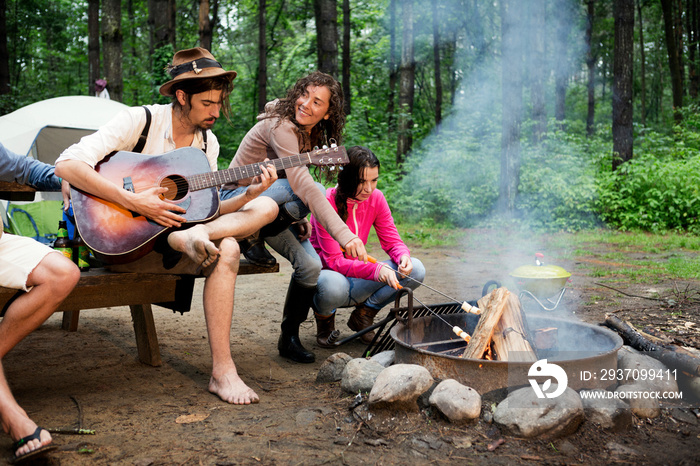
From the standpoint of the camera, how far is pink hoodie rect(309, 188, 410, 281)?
12.4 ft

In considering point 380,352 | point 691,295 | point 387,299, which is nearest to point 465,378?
point 380,352

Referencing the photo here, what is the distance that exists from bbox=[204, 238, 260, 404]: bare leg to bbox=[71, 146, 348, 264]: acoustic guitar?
0.27m

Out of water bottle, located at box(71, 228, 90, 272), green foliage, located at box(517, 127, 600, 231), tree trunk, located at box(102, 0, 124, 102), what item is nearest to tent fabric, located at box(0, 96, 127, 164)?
tree trunk, located at box(102, 0, 124, 102)

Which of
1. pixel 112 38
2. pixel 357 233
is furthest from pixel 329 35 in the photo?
pixel 357 233

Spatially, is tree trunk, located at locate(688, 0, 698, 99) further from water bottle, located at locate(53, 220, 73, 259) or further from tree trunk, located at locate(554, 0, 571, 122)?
water bottle, located at locate(53, 220, 73, 259)

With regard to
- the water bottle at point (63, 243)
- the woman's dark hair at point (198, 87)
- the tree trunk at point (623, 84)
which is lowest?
the water bottle at point (63, 243)

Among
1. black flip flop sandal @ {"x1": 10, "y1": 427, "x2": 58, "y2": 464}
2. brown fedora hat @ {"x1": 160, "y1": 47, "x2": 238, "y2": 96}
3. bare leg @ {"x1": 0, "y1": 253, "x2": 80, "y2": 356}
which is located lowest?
black flip flop sandal @ {"x1": 10, "y1": 427, "x2": 58, "y2": 464}

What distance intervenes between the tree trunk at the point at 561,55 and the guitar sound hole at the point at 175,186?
2182 centimetres

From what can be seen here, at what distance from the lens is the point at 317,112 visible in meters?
3.35

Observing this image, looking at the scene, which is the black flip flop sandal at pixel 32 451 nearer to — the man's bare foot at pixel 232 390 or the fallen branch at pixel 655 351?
the man's bare foot at pixel 232 390

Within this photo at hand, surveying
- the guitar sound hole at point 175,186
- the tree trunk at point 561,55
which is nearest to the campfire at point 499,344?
the guitar sound hole at point 175,186

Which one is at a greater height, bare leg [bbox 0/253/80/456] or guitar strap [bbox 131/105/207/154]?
guitar strap [bbox 131/105/207/154]

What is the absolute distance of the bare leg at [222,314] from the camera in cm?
289

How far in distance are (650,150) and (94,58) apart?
602 inches
